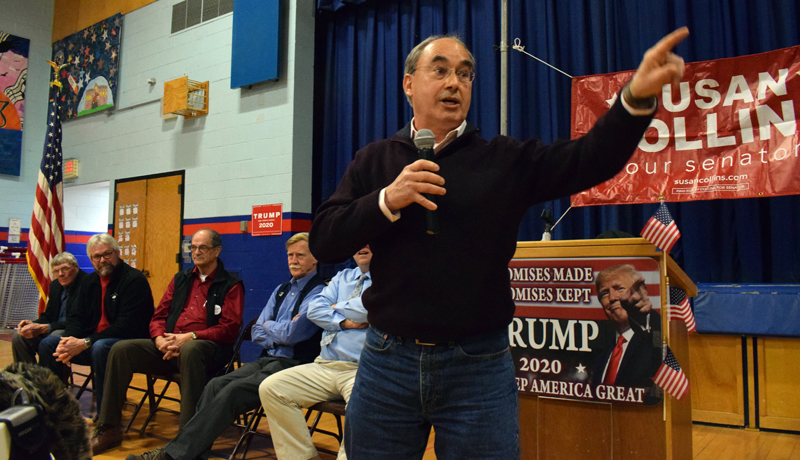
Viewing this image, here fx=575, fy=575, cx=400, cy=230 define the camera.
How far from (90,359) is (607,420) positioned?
3.39 meters

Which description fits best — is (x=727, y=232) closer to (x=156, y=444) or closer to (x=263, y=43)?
(x=156, y=444)

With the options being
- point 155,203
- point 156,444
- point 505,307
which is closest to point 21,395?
point 505,307

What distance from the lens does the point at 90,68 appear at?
800 cm

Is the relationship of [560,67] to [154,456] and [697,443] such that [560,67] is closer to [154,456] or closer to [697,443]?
A: [697,443]

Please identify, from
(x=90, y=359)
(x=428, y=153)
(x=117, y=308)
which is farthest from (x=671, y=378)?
(x=90, y=359)

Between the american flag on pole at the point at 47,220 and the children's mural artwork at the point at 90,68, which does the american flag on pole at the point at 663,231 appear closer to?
the american flag on pole at the point at 47,220

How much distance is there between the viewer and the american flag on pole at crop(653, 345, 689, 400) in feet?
6.40

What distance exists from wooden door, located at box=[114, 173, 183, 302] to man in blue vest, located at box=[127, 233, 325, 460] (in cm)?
367

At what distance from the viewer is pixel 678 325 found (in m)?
2.25

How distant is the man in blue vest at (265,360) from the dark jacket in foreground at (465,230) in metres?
2.00

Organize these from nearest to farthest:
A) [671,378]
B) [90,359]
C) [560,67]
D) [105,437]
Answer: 1. [671,378]
2. [105,437]
3. [90,359]
4. [560,67]

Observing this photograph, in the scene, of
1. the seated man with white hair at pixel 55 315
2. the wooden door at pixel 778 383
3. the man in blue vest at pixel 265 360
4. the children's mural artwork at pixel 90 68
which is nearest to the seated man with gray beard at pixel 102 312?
the seated man with white hair at pixel 55 315

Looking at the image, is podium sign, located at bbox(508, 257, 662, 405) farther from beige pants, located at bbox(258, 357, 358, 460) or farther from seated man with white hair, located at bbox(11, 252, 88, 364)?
seated man with white hair, located at bbox(11, 252, 88, 364)

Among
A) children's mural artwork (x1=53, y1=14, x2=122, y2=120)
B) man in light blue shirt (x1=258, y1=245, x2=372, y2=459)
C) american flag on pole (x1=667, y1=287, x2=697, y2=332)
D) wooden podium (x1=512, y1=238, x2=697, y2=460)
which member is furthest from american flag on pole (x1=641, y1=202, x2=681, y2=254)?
children's mural artwork (x1=53, y1=14, x2=122, y2=120)
